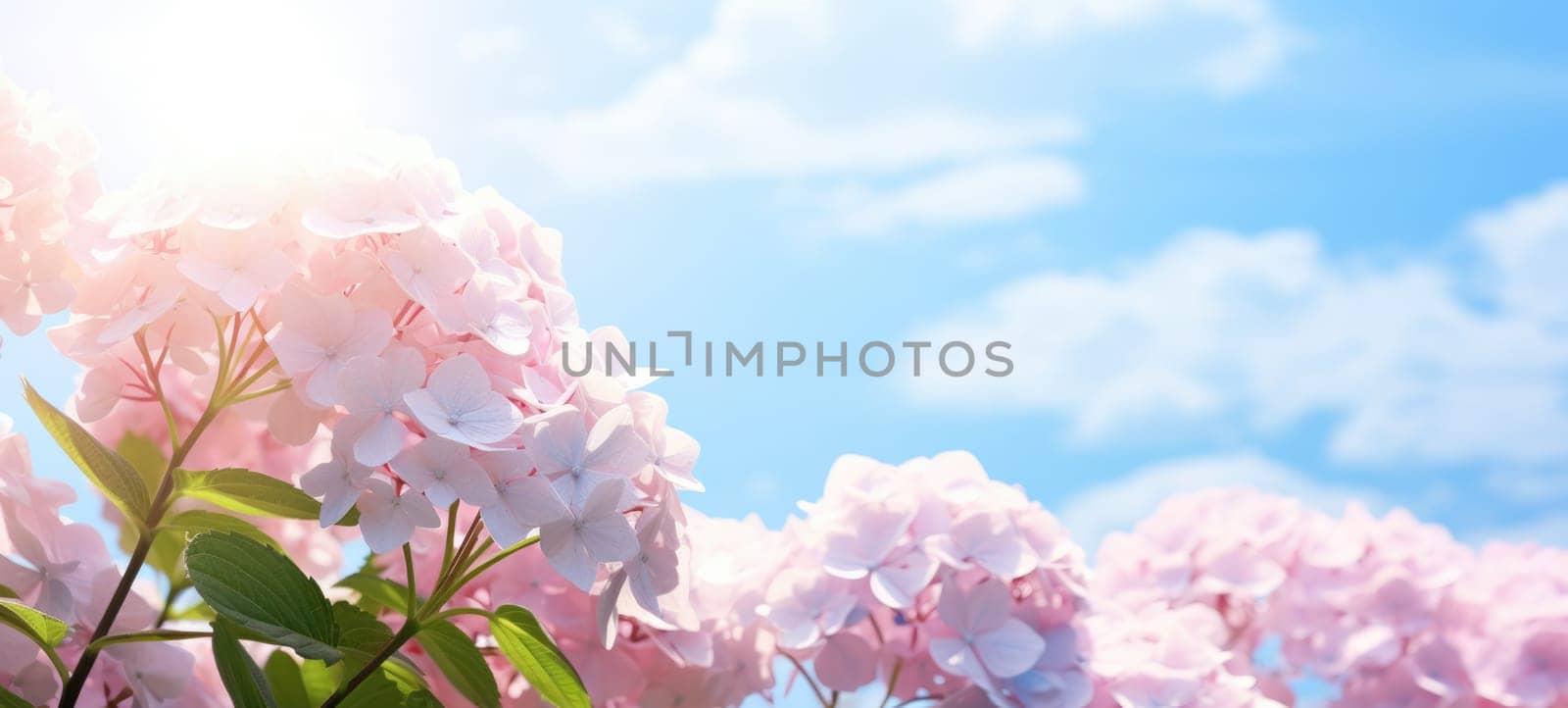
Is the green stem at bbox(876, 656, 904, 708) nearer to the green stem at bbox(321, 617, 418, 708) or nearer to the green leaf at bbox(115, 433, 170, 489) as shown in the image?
the green stem at bbox(321, 617, 418, 708)

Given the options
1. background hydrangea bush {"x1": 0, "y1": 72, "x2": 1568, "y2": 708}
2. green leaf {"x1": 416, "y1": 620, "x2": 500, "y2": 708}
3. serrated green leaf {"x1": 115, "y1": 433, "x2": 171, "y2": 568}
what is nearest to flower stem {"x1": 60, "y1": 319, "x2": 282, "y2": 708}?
background hydrangea bush {"x1": 0, "y1": 72, "x2": 1568, "y2": 708}

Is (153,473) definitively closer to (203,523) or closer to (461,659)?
(203,523)

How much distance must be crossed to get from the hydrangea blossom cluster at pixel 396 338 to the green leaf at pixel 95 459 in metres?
0.07

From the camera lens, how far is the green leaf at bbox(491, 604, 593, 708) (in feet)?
3.74

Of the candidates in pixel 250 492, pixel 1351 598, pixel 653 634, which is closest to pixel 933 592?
pixel 653 634

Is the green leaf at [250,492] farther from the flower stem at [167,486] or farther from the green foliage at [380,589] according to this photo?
the green foliage at [380,589]

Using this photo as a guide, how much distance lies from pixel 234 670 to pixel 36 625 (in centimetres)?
22

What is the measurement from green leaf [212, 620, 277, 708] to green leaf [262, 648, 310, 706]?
1.23ft

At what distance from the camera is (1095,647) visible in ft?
5.10

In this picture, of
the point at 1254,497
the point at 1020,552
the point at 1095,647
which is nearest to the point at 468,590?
the point at 1020,552

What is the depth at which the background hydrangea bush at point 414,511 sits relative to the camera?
→ 39.2 inches

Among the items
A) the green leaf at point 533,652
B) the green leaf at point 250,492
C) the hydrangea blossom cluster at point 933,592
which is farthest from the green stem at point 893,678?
the green leaf at point 250,492

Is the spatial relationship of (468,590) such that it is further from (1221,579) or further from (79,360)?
(1221,579)

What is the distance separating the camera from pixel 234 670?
0.97 metres
